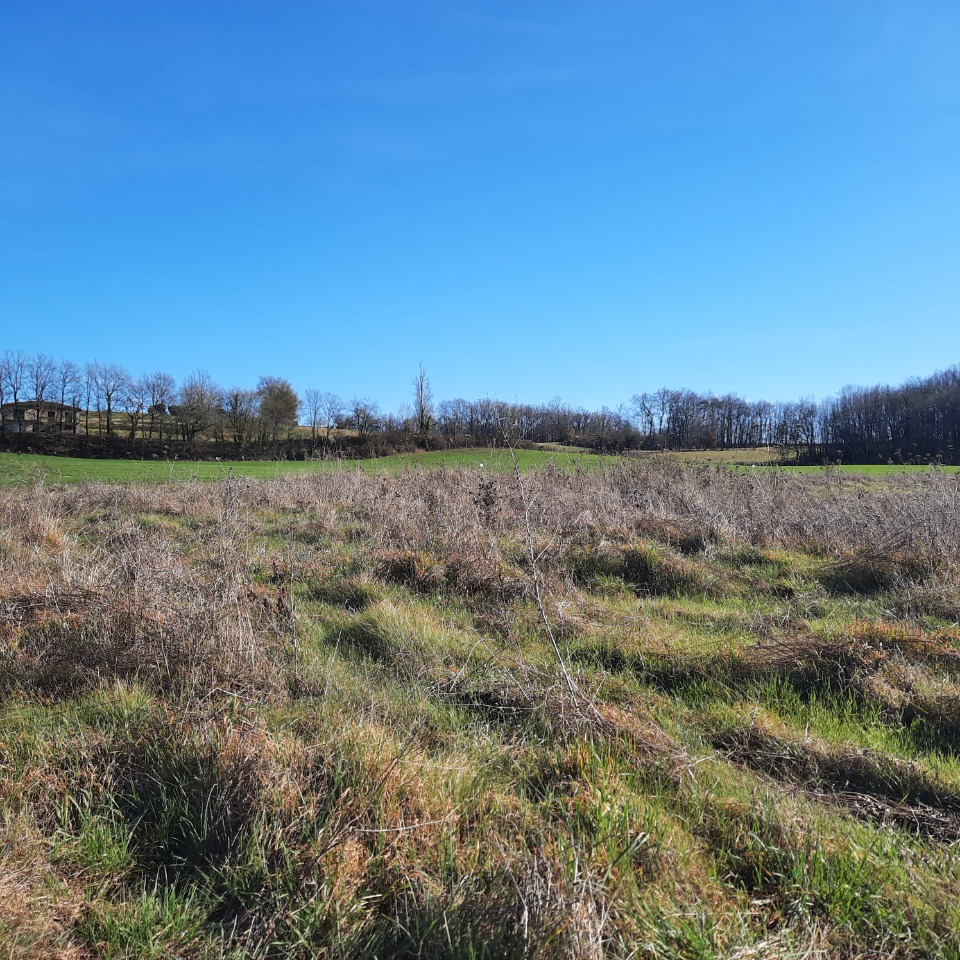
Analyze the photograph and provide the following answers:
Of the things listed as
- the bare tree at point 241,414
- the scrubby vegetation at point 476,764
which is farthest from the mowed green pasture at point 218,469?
the bare tree at point 241,414

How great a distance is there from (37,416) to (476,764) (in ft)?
252

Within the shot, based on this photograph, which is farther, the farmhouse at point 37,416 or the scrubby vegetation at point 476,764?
the farmhouse at point 37,416

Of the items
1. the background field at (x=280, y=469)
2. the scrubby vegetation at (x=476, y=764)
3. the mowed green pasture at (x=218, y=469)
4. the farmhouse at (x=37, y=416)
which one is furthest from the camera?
the farmhouse at (x=37, y=416)

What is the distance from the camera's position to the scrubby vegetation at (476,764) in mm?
1853

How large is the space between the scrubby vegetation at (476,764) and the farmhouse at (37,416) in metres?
68.1

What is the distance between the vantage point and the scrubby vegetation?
72.9 inches

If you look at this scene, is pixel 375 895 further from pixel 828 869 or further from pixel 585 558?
pixel 585 558

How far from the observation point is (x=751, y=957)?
167 cm

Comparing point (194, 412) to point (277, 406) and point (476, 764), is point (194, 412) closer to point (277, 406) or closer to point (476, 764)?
point (277, 406)

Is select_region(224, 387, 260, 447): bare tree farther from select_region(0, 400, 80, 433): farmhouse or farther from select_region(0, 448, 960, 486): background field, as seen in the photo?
select_region(0, 448, 960, 486): background field

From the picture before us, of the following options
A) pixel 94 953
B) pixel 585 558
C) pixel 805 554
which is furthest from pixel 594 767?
pixel 805 554

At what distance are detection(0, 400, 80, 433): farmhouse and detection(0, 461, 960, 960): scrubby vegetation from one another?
224ft

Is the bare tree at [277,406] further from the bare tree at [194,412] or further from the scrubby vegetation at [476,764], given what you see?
the scrubby vegetation at [476,764]

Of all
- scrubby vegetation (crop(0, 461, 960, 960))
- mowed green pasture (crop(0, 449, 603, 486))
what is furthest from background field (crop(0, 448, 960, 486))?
scrubby vegetation (crop(0, 461, 960, 960))
